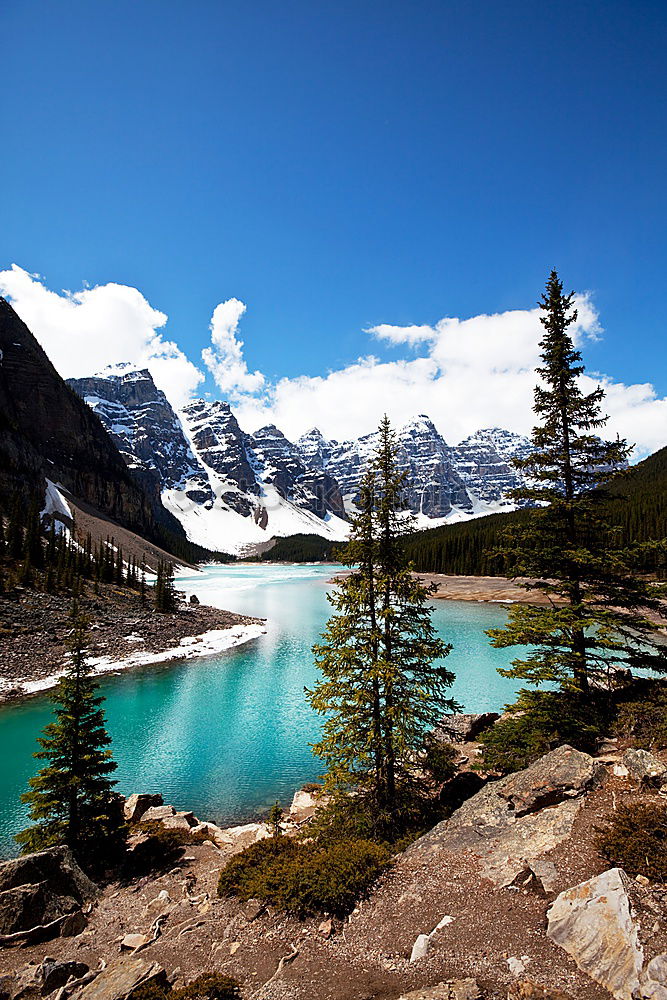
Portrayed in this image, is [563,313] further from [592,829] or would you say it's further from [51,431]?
[51,431]

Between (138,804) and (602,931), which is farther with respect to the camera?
(138,804)

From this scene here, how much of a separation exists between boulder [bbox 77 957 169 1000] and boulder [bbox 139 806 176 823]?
386 inches

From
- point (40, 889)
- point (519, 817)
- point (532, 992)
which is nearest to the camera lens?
point (532, 992)

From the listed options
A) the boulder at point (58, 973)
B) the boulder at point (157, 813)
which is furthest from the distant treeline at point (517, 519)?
the boulder at point (58, 973)

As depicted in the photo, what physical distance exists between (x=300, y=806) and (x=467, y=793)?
22.3 feet

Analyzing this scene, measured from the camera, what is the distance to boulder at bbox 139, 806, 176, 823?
16.2 meters

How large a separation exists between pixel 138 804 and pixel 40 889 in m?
8.41

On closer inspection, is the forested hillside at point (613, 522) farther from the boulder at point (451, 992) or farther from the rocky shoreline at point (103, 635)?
the boulder at point (451, 992)

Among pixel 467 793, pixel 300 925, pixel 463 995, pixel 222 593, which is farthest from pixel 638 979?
pixel 222 593

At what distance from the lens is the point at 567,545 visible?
41.9 feet

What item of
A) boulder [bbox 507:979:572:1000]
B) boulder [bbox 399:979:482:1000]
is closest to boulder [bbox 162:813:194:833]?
boulder [bbox 399:979:482:1000]

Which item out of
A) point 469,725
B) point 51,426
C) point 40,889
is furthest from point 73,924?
point 51,426

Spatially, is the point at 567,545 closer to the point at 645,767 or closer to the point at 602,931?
the point at 645,767

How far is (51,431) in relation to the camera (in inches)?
5399
